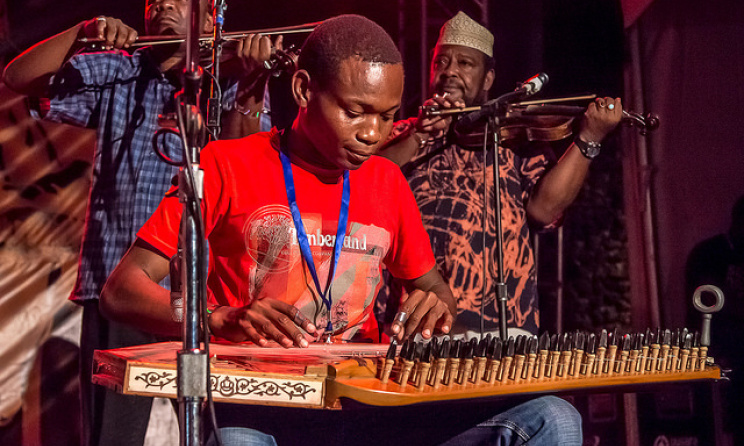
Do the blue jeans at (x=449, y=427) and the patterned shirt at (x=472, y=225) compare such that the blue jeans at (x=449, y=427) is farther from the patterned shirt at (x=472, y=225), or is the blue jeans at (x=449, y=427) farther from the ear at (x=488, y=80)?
the ear at (x=488, y=80)

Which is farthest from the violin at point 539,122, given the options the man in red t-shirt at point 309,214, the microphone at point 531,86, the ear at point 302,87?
the ear at point 302,87

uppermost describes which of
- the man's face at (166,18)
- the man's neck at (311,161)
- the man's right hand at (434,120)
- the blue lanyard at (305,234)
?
the man's face at (166,18)

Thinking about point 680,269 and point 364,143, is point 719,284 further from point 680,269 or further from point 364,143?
point 364,143

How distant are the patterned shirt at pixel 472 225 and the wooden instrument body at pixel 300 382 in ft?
5.47

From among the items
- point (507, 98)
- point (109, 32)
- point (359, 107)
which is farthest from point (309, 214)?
point (109, 32)

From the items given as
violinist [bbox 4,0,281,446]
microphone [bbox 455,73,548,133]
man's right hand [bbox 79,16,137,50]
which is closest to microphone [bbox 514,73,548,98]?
microphone [bbox 455,73,548,133]

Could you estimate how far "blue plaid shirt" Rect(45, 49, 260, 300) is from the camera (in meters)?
3.59

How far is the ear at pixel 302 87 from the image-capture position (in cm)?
284

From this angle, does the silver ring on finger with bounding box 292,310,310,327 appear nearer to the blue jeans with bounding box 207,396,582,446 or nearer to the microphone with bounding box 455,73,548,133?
the blue jeans with bounding box 207,396,582,446

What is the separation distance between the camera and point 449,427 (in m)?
2.42

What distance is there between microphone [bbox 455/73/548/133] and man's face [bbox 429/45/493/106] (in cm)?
39

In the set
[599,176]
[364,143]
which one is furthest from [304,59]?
[599,176]

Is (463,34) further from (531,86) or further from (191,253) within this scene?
(191,253)

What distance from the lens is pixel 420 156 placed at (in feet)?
13.1
